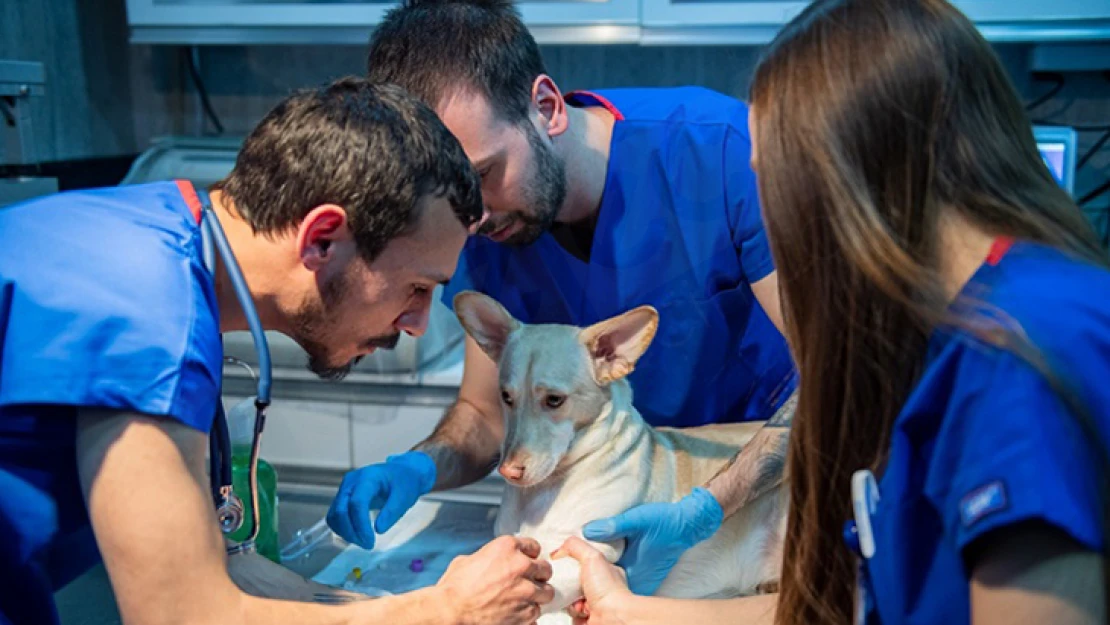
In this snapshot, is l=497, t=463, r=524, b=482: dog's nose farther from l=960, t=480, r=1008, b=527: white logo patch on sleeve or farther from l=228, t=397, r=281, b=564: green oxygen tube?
l=960, t=480, r=1008, b=527: white logo patch on sleeve

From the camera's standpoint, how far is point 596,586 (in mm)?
1110

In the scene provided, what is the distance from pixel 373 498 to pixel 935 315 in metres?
0.83

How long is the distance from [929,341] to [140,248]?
66 centimetres

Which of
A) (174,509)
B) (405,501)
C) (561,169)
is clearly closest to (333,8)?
(561,169)

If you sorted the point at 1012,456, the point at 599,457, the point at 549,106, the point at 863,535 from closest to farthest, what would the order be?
the point at 1012,456
the point at 863,535
the point at 599,457
the point at 549,106

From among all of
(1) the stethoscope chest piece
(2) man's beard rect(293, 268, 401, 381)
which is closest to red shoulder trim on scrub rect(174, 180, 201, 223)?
(2) man's beard rect(293, 268, 401, 381)

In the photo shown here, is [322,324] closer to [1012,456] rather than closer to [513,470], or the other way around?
[513,470]

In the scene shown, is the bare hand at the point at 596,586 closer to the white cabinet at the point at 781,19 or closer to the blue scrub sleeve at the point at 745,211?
the blue scrub sleeve at the point at 745,211

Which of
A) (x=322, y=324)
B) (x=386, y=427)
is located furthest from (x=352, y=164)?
(x=386, y=427)

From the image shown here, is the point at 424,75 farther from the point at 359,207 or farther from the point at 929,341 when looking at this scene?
the point at 929,341

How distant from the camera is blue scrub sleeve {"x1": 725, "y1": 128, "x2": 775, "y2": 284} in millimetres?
1356

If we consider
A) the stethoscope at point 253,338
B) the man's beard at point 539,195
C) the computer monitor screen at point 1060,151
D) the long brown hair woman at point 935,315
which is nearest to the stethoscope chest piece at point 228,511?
the stethoscope at point 253,338

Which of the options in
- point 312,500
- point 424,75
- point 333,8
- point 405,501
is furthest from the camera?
point 333,8

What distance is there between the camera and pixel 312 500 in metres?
1.67
